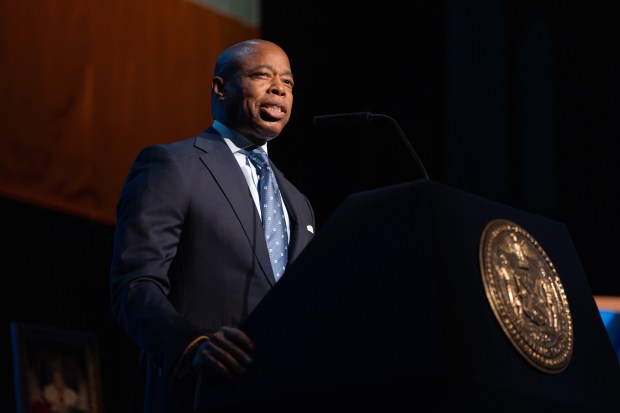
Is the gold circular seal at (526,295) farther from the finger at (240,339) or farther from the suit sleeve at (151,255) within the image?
the suit sleeve at (151,255)

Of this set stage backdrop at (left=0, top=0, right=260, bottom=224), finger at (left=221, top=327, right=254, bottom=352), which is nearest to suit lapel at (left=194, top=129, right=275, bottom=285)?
finger at (left=221, top=327, right=254, bottom=352)

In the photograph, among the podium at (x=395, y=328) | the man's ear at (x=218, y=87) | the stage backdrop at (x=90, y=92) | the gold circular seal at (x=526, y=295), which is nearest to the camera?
the podium at (x=395, y=328)

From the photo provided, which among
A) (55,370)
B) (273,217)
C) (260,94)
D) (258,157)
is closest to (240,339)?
(273,217)

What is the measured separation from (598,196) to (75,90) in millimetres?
2275

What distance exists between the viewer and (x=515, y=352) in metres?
1.48

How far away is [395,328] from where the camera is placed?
1.40m

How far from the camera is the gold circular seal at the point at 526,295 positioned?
151cm

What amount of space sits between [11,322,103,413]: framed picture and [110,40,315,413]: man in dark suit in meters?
2.16

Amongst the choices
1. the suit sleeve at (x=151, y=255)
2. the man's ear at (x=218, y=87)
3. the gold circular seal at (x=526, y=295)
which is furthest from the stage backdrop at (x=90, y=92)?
the gold circular seal at (x=526, y=295)

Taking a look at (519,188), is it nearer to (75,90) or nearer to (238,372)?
(75,90)

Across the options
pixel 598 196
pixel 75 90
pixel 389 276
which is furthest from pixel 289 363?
pixel 598 196

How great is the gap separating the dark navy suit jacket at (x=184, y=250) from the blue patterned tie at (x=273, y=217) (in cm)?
3

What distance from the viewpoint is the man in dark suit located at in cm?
174

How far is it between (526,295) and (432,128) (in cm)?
335
